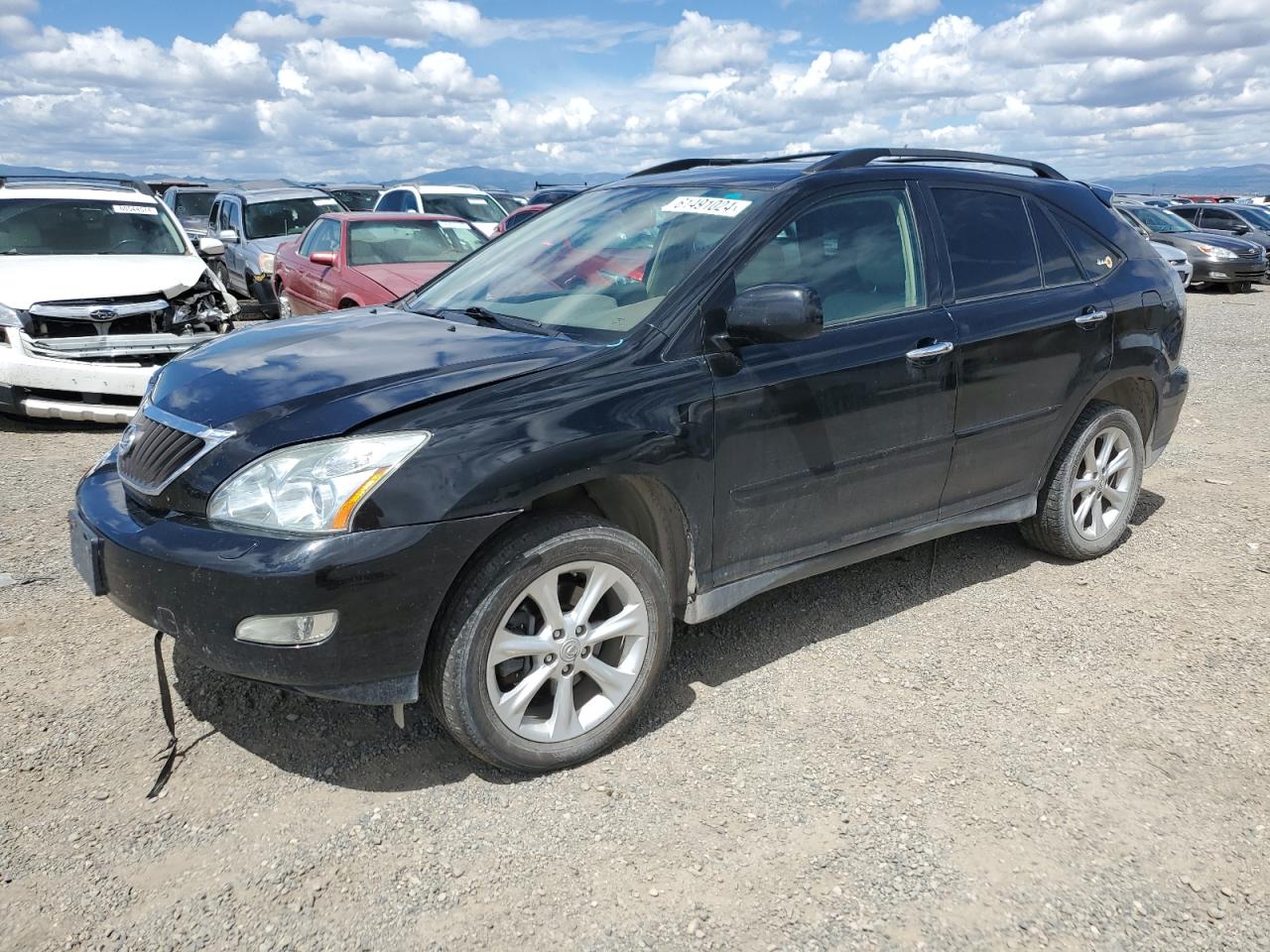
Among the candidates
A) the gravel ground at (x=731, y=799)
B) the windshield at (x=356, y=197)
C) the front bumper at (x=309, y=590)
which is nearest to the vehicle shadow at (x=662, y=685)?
the gravel ground at (x=731, y=799)

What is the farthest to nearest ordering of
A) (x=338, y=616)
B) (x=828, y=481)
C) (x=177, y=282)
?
(x=177, y=282)
(x=828, y=481)
(x=338, y=616)

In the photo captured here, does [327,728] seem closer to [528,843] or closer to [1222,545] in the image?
[528,843]

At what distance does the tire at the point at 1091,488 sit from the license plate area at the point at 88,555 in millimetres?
3732

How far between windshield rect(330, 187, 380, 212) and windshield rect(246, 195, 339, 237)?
10.6 feet

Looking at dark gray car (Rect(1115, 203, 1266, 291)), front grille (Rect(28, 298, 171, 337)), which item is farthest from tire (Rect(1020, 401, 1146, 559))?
dark gray car (Rect(1115, 203, 1266, 291))

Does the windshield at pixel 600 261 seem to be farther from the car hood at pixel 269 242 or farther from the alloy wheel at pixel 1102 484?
the car hood at pixel 269 242

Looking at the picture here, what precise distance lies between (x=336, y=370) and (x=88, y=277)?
18.2 feet

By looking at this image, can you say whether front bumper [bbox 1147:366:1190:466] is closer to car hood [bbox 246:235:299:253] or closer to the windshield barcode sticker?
the windshield barcode sticker

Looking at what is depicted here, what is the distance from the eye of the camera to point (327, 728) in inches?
125

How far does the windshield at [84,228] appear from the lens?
800 centimetres

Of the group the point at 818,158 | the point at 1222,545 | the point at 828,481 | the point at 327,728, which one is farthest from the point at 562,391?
the point at 1222,545

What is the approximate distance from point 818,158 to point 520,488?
2.00 m

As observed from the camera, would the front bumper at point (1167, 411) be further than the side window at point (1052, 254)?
Yes

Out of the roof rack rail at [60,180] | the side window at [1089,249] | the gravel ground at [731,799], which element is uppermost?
the roof rack rail at [60,180]
